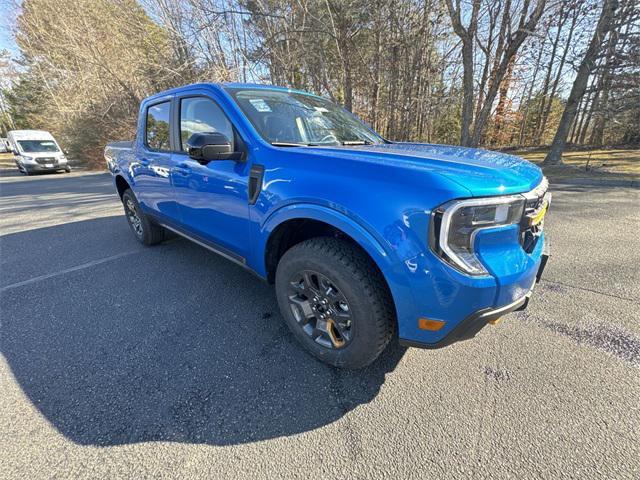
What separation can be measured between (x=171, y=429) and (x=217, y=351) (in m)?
0.61

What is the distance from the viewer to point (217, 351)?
217cm

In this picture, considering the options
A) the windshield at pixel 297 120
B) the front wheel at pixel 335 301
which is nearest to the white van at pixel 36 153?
the windshield at pixel 297 120

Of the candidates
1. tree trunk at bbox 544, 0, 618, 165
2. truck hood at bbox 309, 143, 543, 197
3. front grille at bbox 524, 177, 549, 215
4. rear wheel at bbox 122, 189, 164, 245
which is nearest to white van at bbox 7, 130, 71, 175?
rear wheel at bbox 122, 189, 164, 245

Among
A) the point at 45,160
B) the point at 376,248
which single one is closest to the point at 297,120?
the point at 376,248

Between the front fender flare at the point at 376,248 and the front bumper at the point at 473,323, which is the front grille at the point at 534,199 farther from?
the front fender flare at the point at 376,248

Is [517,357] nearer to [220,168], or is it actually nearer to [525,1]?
[220,168]

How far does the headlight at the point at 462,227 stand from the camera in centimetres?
138

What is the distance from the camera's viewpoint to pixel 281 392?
182 centimetres

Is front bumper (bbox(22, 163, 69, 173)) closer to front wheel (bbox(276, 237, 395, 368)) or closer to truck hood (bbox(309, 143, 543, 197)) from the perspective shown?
front wheel (bbox(276, 237, 395, 368))

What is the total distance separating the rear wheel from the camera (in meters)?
4.05

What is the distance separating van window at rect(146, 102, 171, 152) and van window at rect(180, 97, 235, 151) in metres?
0.31

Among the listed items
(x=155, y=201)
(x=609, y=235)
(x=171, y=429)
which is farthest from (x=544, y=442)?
(x=609, y=235)

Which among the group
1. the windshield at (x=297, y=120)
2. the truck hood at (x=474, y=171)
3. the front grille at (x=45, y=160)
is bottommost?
the front grille at (x=45, y=160)

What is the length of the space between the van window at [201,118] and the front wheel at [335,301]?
3.37ft
